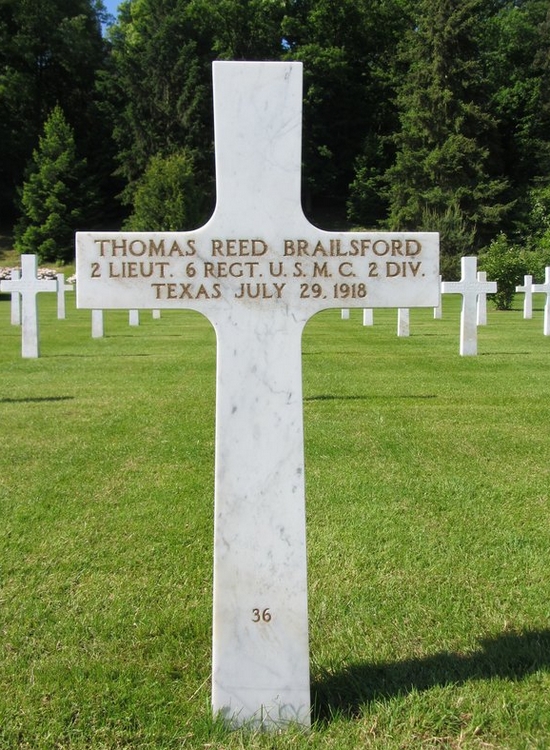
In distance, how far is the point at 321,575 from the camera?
12.8ft

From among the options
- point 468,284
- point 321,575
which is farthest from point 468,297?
point 321,575

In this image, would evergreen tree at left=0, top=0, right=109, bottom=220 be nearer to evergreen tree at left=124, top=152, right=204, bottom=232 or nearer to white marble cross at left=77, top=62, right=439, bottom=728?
evergreen tree at left=124, top=152, right=204, bottom=232

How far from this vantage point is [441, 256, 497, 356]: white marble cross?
13773 millimetres

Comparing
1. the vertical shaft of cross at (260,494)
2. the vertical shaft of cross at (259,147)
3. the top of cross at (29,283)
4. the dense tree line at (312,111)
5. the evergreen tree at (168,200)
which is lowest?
the vertical shaft of cross at (260,494)

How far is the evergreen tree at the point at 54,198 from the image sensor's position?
165 ft

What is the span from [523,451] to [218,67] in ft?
15.2

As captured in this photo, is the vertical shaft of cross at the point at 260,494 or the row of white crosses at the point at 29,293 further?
the row of white crosses at the point at 29,293

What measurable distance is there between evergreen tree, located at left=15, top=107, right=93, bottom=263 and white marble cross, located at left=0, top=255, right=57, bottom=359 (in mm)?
37424

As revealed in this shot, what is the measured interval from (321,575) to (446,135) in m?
48.7

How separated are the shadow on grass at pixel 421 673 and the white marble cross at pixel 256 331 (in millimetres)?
243

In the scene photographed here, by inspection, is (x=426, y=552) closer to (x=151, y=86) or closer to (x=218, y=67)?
(x=218, y=67)

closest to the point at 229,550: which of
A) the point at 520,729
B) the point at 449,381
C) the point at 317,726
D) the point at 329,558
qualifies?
the point at 317,726

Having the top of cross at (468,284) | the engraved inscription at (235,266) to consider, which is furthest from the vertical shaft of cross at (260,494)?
the top of cross at (468,284)

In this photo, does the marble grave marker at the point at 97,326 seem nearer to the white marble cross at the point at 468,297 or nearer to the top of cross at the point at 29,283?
the top of cross at the point at 29,283
